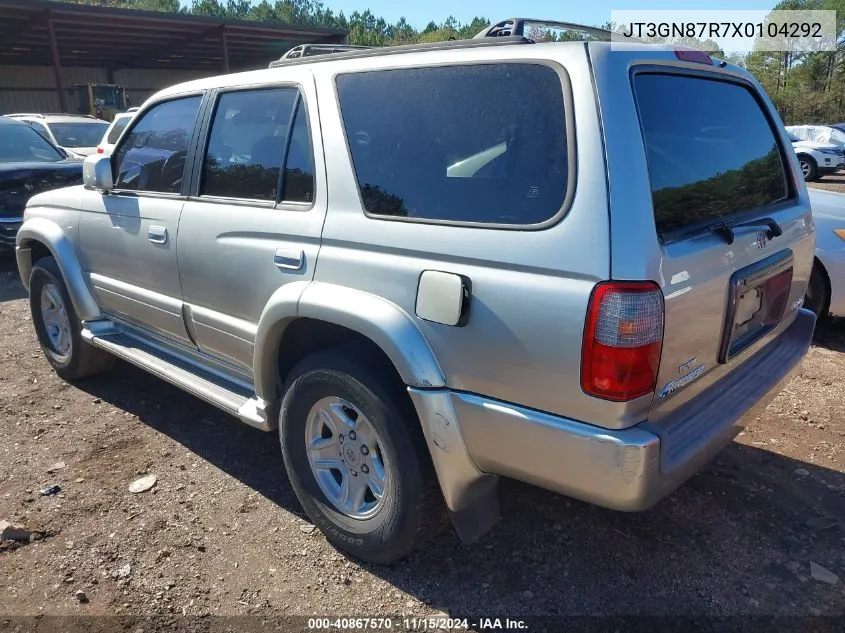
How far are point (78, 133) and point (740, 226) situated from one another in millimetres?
11750

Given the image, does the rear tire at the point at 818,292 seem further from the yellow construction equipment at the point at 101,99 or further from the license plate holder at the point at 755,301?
the yellow construction equipment at the point at 101,99

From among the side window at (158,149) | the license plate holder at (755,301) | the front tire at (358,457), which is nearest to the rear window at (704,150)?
the license plate holder at (755,301)

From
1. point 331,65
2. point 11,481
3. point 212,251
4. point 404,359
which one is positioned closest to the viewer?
point 404,359

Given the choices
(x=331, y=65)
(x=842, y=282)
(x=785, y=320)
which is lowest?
(x=842, y=282)

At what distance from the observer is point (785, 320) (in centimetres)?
286

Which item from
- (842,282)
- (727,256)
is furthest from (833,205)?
(727,256)

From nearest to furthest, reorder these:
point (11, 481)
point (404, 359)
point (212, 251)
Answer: point (404, 359) → point (212, 251) → point (11, 481)

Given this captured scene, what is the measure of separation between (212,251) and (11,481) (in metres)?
1.65

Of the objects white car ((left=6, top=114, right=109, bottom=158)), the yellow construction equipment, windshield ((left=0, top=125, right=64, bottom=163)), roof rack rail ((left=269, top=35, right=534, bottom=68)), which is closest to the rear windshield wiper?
roof rack rail ((left=269, top=35, right=534, bottom=68))

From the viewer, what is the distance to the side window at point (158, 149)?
3.38 meters

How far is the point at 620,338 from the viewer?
185cm

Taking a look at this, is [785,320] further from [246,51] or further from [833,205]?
[246,51]

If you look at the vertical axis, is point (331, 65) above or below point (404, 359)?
above

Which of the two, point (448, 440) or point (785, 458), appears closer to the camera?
point (448, 440)
